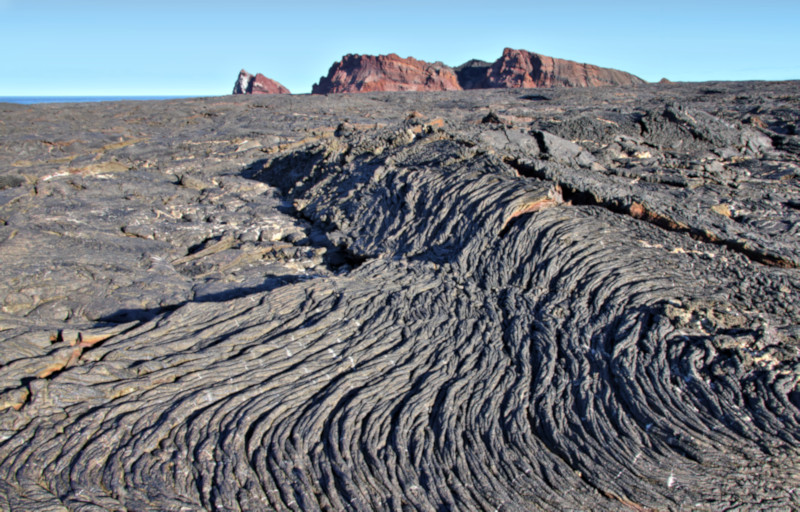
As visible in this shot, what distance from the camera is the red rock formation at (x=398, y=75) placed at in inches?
2522

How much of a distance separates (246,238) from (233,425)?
219 inches

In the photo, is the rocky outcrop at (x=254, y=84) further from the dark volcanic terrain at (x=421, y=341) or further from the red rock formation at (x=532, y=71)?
the dark volcanic terrain at (x=421, y=341)

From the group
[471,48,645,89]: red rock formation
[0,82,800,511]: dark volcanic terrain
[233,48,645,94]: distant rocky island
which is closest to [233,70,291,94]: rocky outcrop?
[233,48,645,94]: distant rocky island

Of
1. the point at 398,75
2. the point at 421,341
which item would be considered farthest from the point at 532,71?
the point at 421,341

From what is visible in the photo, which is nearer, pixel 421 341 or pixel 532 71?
pixel 421 341

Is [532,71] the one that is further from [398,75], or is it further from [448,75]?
[398,75]

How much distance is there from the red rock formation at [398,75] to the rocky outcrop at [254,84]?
11.2 meters

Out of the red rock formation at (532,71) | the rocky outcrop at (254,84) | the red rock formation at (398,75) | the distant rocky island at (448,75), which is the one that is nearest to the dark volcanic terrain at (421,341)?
the distant rocky island at (448,75)

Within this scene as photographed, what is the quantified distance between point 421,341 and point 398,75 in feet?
216

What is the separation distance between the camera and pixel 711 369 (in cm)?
450

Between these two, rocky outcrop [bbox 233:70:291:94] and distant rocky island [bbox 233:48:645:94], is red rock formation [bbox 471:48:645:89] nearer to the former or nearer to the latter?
distant rocky island [bbox 233:48:645:94]

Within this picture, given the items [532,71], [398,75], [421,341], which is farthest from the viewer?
[398,75]

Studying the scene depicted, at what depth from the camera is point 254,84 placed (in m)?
68.8

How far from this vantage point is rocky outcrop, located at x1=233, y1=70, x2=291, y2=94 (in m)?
69.1
